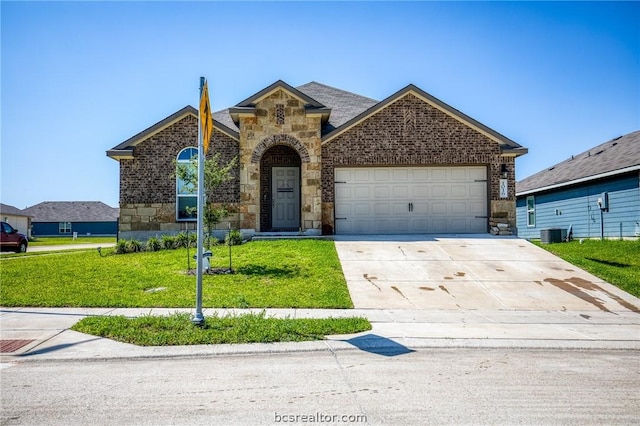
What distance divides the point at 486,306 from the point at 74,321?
7.73 metres

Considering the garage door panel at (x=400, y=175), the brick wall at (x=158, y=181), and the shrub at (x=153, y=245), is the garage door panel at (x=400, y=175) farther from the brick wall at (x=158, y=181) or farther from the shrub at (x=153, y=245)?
the shrub at (x=153, y=245)

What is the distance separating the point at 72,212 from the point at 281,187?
49.4 metres

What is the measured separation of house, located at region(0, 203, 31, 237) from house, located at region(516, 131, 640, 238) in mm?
45721

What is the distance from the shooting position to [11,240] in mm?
24031

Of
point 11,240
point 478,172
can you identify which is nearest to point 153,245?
point 478,172

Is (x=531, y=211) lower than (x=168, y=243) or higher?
higher

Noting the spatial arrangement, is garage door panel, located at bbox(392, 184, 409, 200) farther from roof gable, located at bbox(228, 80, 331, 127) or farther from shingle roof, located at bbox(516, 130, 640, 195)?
shingle roof, located at bbox(516, 130, 640, 195)

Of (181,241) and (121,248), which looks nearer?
(121,248)

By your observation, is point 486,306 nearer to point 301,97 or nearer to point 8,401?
point 8,401

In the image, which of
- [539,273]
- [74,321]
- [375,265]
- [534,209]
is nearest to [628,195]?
[534,209]

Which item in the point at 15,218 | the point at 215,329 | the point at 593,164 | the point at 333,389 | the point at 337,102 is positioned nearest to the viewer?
the point at 333,389

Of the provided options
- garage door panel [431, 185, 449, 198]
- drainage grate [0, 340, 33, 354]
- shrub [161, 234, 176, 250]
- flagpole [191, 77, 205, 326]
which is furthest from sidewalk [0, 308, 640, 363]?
garage door panel [431, 185, 449, 198]

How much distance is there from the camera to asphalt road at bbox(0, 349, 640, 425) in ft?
12.8

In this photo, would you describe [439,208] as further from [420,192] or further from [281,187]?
[281,187]
